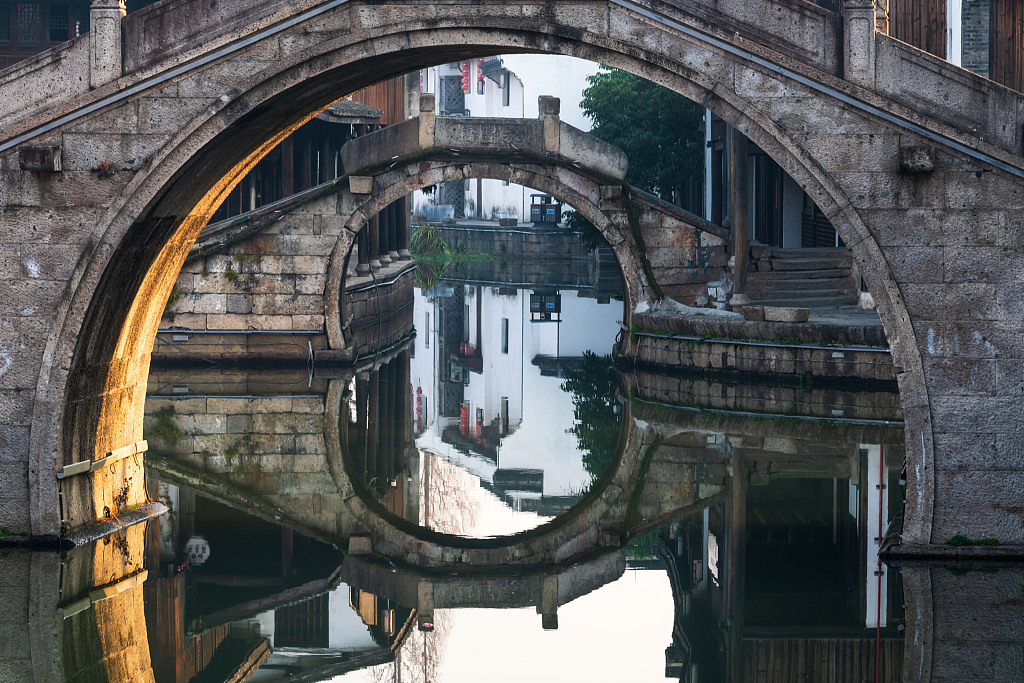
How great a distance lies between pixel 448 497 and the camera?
12984 millimetres

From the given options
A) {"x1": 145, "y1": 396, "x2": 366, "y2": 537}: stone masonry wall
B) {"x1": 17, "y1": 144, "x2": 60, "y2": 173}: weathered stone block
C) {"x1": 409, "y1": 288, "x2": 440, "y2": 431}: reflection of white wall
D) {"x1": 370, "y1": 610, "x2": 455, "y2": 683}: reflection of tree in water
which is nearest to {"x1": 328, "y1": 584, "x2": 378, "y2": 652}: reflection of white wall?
{"x1": 370, "y1": 610, "x2": 455, "y2": 683}: reflection of tree in water

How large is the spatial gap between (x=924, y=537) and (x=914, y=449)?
545 millimetres

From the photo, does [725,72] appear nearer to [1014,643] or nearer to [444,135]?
[1014,643]

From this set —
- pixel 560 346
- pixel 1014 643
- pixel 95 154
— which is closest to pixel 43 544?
pixel 95 154

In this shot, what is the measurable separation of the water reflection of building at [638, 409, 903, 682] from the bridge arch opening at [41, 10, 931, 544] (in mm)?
1303

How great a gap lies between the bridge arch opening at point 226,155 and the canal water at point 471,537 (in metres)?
0.98

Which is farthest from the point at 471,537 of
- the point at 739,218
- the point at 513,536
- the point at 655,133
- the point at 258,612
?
the point at 655,133

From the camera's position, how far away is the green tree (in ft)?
89.0

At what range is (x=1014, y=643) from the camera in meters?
7.49

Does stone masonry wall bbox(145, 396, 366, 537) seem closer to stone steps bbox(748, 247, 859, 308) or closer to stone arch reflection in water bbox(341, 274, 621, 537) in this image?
stone arch reflection in water bbox(341, 274, 621, 537)

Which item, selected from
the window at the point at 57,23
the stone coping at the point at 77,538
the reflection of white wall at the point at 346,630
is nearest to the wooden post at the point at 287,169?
the window at the point at 57,23

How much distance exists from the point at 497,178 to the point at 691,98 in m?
12.2

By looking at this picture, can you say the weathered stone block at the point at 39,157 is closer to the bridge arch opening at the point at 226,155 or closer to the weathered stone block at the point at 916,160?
the bridge arch opening at the point at 226,155

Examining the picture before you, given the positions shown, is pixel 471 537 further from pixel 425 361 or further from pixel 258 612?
pixel 425 361
